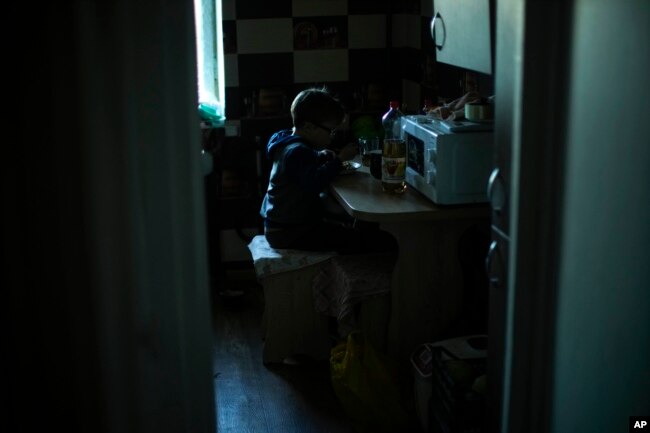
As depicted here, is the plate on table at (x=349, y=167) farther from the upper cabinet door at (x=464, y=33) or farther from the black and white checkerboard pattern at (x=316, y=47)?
the black and white checkerboard pattern at (x=316, y=47)

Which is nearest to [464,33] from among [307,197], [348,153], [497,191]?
[348,153]

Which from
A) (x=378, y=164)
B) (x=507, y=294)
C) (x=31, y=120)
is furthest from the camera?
(x=378, y=164)

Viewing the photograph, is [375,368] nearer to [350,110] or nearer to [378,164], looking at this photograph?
[378,164]

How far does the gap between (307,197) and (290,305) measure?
403mm

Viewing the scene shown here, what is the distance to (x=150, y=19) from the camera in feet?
5.29

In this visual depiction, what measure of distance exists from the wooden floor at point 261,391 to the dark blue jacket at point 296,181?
0.53 metres

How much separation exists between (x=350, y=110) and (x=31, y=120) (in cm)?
272

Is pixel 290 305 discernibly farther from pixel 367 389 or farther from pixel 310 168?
pixel 367 389

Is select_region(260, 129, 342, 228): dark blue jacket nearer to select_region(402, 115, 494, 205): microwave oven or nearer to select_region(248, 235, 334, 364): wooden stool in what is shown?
select_region(248, 235, 334, 364): wooden stool

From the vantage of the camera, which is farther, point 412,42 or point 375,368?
point 412,42

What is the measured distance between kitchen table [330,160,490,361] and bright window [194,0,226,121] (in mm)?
1354

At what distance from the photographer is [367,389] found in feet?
8.98

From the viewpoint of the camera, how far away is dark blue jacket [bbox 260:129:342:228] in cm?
321

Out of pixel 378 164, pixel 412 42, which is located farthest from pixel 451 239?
pixel 412 42
